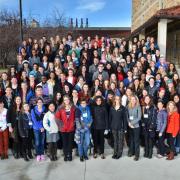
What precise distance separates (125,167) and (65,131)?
1615 mm

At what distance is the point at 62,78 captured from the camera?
30.2ft

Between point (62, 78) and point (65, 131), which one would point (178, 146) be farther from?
point (62, 78)

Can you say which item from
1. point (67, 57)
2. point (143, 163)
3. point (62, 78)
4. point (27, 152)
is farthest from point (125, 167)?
point (67, 57)

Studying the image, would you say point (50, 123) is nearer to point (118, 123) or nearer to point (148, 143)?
point (118, 123)

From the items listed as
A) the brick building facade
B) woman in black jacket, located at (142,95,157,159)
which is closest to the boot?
woman in black jacket, located at (142,95,157,159)

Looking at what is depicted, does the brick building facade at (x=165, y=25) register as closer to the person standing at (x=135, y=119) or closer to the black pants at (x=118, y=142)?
the person standing at (x=135, y=119)

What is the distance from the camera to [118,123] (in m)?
7.84

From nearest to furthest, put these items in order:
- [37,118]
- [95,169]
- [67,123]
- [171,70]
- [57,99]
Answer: [95,169], [67,123], [37,118], [57,99], [171,70]

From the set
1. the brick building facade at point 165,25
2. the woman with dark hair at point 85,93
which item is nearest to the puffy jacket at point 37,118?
the woman with dark hair at point 85,93

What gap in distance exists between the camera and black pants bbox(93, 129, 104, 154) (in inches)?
314

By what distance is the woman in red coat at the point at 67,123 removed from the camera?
7691 mm

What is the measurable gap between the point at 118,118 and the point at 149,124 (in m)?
0.76

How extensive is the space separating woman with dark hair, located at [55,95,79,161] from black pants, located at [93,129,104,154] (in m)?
0.59

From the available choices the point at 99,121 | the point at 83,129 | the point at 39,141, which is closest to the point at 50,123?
the point at 39,141
